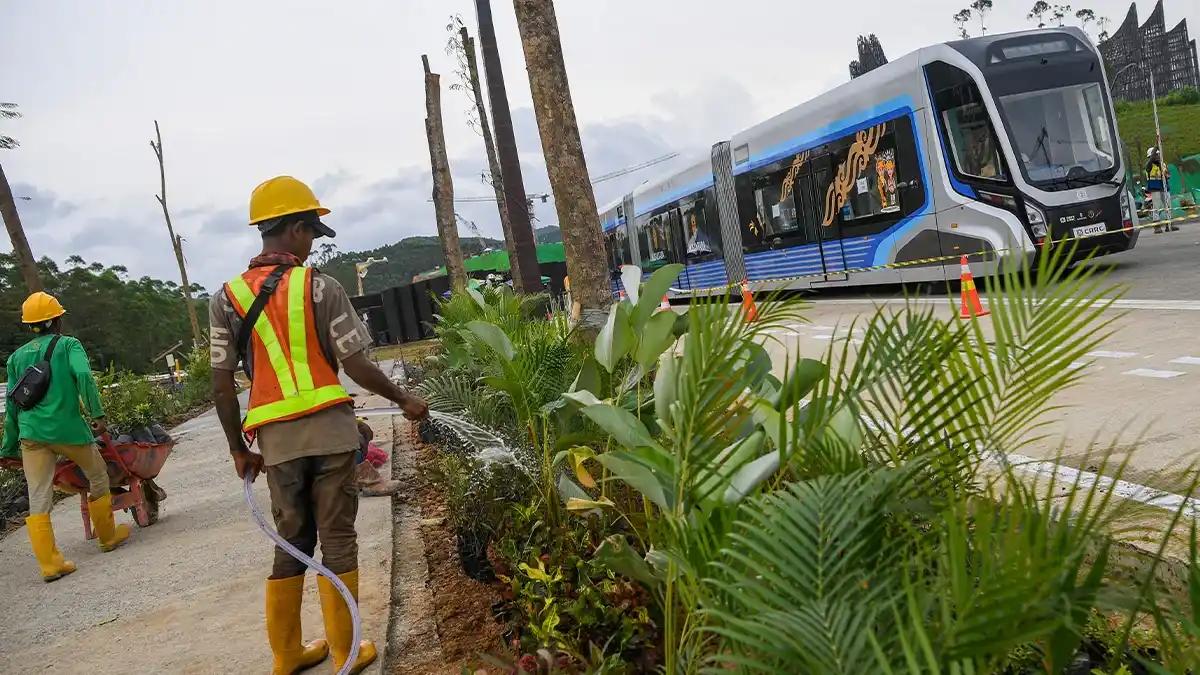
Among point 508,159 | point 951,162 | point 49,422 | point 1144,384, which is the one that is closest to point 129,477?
point 49,422

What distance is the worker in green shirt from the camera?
5.57m

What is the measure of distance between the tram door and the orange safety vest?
485 inches

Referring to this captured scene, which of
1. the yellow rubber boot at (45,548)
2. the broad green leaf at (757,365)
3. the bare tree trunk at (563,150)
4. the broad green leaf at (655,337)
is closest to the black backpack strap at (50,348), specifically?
the yellow rubber boot at (45,548)

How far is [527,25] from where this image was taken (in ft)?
21.2

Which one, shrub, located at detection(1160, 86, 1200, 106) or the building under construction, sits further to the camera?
the building under construction

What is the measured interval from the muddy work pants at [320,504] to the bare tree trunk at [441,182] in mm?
13723

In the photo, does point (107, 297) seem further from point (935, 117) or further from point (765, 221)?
point (935, 117)

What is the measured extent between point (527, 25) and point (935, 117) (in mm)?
7422

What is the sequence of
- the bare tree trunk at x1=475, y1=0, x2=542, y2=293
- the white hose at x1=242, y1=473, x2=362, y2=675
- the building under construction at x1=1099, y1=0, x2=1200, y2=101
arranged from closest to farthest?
1. the white hose at x1=242, y1=473, x2=362, y2=675
2. the bare tree trunk at x1=475, y1=0, x2=542, y2=293
3. the building under construction at x1=1099, y1=0, x2=1200, y2=101

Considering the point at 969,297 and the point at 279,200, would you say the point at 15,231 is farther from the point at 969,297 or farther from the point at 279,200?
the point at 969,297

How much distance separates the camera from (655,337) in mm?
2996

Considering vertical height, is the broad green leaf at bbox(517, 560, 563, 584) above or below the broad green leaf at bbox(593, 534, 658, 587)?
below

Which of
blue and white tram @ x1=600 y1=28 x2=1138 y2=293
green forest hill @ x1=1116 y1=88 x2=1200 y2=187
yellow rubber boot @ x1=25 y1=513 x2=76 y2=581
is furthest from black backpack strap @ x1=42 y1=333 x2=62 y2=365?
green forest hill @ x1=1116 y1=88 x2=1200 y2=187

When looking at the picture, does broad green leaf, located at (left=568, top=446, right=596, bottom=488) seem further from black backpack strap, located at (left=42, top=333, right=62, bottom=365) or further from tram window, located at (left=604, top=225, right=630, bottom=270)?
tram window, located at (left=604, top=225, right=630, bottom=270)
